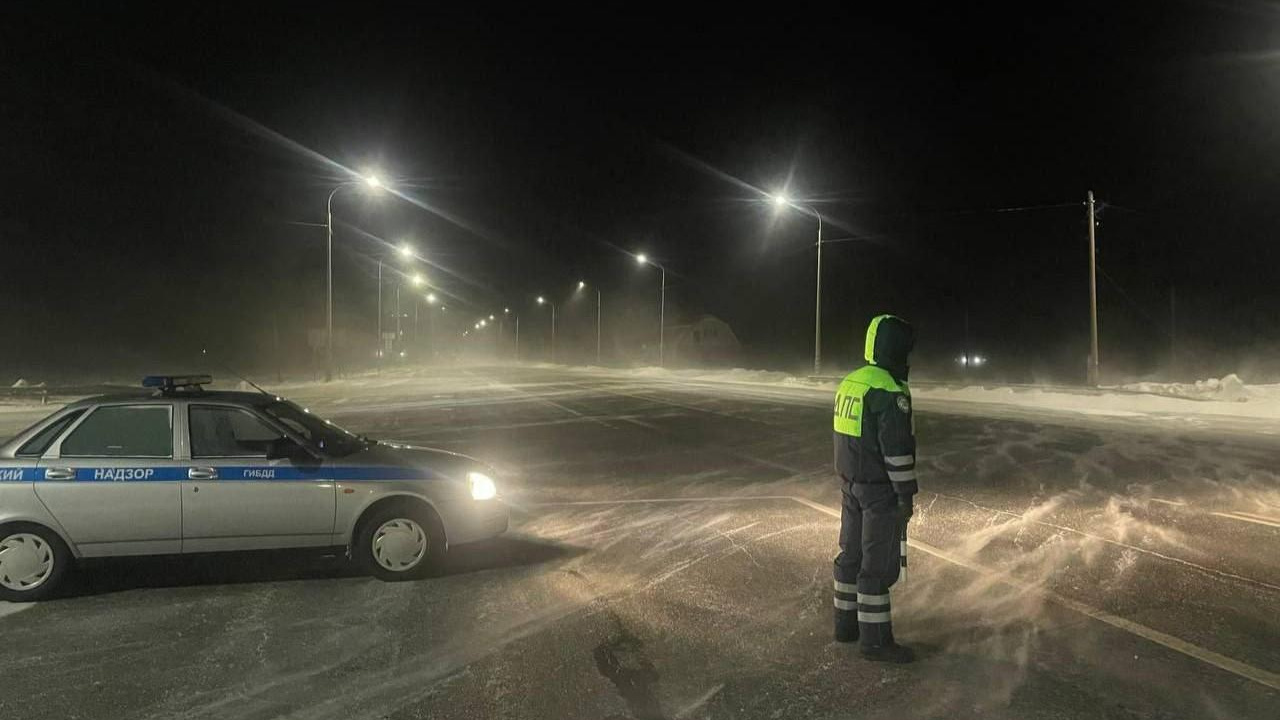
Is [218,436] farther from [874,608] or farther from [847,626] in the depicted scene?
[874,608]

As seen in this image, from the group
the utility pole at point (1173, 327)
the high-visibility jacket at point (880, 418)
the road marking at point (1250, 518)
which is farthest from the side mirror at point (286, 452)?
the utility pole at point (1173, 327)

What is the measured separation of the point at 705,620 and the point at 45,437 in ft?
16.4

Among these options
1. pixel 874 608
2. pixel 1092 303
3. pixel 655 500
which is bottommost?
pixel 655 500

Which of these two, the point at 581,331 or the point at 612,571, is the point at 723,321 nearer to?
the point at 581,331

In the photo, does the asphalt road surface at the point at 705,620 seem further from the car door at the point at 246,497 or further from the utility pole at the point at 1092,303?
the utility pole at the point at 1092,303

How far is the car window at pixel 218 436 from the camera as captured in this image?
5992mm

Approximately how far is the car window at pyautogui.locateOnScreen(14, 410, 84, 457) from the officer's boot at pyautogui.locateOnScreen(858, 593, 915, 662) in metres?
5.78

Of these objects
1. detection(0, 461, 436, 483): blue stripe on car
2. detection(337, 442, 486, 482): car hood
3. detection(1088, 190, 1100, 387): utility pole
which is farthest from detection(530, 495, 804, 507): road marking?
detection(1088, 190, 1100, 387): utility pole

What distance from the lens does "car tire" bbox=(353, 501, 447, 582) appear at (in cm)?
611

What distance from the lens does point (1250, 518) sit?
26.7 ft

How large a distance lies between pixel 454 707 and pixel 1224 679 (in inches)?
160

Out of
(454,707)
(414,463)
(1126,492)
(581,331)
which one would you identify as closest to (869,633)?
(454,707)

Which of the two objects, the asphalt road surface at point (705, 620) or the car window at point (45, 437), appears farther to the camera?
the car window at point (45, 437)

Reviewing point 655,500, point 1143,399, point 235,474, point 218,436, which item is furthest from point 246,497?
point 1143,399
